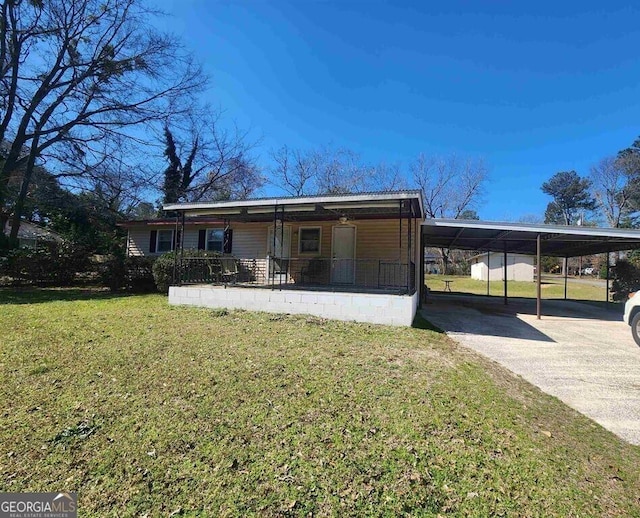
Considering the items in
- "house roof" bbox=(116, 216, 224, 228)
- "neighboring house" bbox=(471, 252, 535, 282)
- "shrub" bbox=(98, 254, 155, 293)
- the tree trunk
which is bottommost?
"shrub" bbox=(98, 254, 155, 293)

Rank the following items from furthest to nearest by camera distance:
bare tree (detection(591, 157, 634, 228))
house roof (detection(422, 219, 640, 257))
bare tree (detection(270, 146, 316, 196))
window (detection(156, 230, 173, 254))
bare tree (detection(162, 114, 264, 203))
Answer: bare tree (detection(591, 157, 634, 228)) → bare tree (detection(270, 146, 316, 196)) → bare tree (detection(162, 114, 264, 203)) → window (detection(156, 230, 173, 254)) → house roof (detection(422, 219, 640, 257))

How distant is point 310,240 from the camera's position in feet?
39.5

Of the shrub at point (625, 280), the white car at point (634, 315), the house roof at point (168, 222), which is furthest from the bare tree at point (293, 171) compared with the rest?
the white car at point (634, 315)

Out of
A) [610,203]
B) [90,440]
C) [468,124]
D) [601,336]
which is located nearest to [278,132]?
[468,124]

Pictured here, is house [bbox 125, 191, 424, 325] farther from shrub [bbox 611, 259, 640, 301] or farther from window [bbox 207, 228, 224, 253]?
shrub [bbox 611, 259, 640, 301]

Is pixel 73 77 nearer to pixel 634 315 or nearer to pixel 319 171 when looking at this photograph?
pixel 319 171

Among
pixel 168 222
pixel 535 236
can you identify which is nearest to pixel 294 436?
pixel 535 236

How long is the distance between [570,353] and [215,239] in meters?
12.2

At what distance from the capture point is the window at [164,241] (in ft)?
48.5

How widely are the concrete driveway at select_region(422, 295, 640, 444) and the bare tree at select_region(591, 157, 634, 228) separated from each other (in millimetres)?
32747

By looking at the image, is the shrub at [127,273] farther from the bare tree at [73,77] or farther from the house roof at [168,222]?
the bare tree at [73,77]

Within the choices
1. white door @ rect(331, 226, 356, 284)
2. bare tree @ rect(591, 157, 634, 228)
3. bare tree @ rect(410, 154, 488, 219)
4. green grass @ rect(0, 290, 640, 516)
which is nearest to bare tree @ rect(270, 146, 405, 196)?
bare tree @ rect(410, 154, 488, 219)

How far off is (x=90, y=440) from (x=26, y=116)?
18.3m

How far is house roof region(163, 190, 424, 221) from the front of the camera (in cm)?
741
